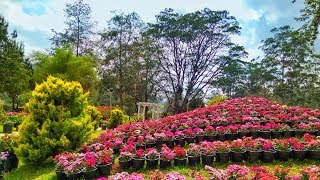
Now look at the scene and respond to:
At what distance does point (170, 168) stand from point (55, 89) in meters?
3.57

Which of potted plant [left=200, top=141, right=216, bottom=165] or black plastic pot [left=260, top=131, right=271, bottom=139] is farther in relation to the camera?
black plastic pot [left=260, top=131, right=271, bottom=139]

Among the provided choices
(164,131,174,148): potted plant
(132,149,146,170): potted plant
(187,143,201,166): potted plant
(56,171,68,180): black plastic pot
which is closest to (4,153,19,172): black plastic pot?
(56,171,68,180): black plastic pot

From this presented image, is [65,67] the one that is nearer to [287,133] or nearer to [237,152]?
[287,133]

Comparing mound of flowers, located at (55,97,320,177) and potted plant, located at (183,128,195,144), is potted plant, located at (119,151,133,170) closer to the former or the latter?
mound of flowers, located at (55,97,320,177)

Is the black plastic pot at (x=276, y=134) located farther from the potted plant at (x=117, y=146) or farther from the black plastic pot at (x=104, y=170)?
the black plastic pot at (x=104, y=170)

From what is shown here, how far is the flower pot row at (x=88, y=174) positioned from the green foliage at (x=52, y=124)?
150 centimetres

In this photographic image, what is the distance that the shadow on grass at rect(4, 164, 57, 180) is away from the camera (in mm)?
6980

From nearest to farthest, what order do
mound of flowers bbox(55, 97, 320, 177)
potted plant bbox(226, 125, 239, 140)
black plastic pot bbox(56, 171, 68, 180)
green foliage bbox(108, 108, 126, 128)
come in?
black plastic pot bbox(56, 171, 68, 180) < mound of flowers bbox(55, 97, 320, 177) < potted plant bbox(226, 125, 239, 140) < green foliage bbox(108, 108, 126, 128)

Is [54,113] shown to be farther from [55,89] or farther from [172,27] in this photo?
[172,27]

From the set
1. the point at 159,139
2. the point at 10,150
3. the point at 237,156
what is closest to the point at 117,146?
the point at 159,139

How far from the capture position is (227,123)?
10805 millimetres

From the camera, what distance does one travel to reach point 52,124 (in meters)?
7.74

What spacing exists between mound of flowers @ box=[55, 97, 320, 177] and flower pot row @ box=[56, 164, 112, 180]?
0.02 m

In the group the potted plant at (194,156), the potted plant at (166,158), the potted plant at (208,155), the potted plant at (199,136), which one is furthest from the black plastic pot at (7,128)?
the potted plant at (208,155)
